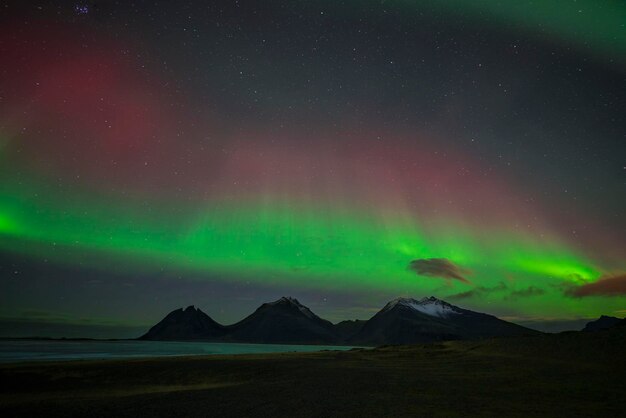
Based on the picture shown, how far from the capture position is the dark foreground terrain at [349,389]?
20.3 meters

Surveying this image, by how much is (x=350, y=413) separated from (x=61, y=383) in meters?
29.4

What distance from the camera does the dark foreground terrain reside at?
20.3 meters

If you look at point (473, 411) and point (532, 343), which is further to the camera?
point (532, 343)

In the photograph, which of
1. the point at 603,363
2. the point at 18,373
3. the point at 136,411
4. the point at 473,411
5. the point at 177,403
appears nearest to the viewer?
the point at 473,411

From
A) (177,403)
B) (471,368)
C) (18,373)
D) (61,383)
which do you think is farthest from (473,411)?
(18,373)

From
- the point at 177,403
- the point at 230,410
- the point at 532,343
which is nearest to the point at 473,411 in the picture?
the point at 230,410

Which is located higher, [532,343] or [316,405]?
[532,343]

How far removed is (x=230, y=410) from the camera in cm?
2127

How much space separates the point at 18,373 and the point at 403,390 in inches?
1551

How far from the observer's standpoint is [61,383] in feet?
118

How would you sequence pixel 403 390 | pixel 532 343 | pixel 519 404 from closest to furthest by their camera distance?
pixel 519 404, pixel 403 390, pixel 532 343

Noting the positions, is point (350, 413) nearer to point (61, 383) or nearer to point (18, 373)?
point (61, 383)

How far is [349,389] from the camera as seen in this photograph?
27.2 metres

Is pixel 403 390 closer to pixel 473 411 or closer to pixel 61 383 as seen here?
pixel 473 411
